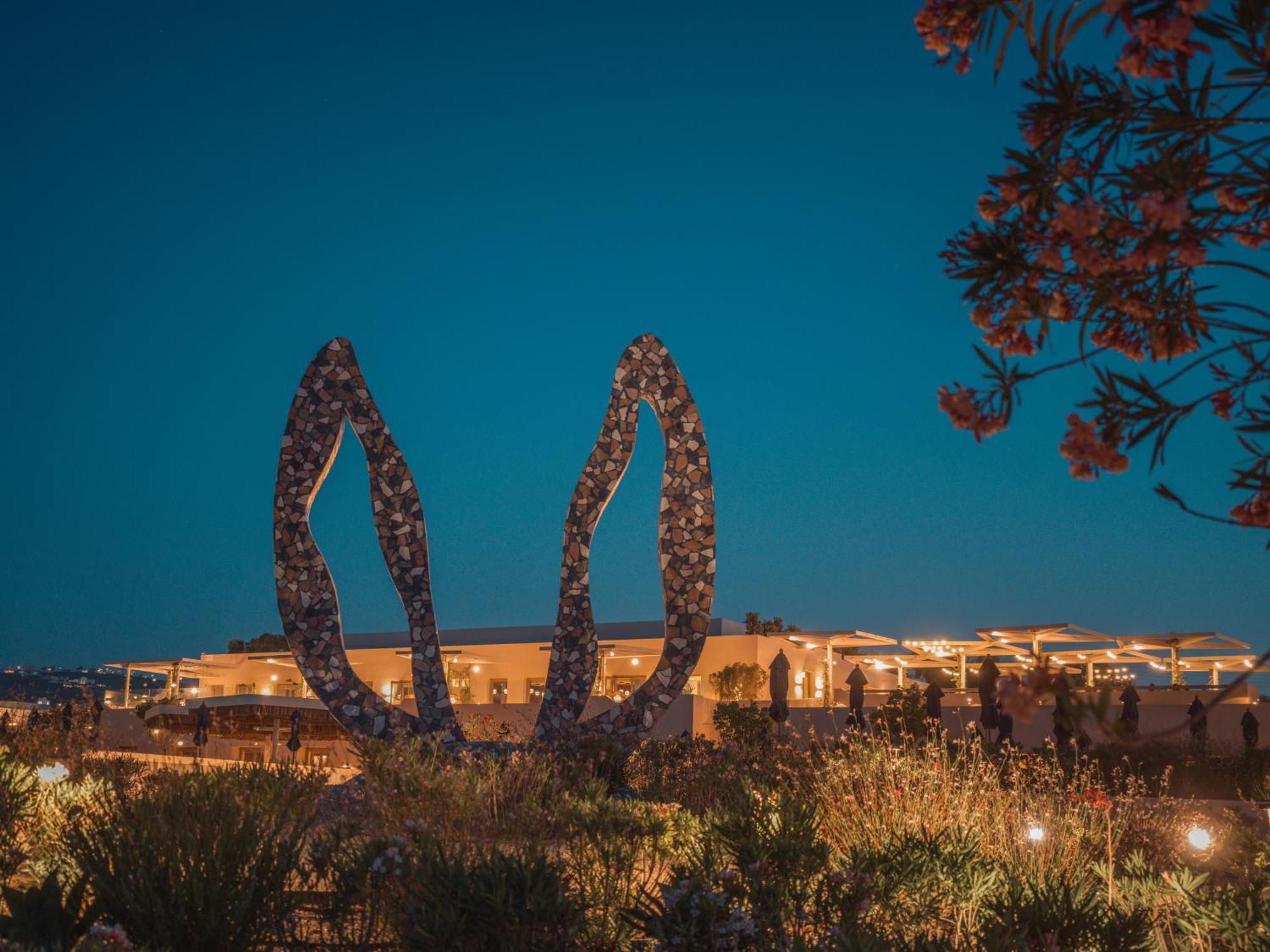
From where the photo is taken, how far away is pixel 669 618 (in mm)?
14008

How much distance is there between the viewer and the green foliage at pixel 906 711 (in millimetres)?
19750

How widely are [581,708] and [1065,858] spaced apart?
743 centimetres

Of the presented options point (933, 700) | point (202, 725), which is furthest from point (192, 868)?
point (202, 725)

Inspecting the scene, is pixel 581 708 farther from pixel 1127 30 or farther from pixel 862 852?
pixel 1127 30

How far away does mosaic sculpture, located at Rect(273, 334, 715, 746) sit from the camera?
13.4 meters

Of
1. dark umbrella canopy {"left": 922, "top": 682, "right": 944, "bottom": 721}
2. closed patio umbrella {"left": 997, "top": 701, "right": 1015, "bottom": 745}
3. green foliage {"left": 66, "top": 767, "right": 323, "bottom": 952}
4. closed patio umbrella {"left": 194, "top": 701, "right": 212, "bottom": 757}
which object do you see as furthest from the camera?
closed patio umbrella {"left": 194, "top": 701, "right": 212, "bottom": 757}

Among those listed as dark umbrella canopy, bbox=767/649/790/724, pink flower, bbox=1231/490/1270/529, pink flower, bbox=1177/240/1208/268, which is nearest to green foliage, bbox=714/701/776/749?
dark umbrella canopy, bbox=767/649/790/724

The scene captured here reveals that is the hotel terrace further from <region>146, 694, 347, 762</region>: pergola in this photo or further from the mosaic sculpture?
the mosaic sculpture

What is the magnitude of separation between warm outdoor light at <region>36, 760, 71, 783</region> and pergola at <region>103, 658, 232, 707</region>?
24.4 m

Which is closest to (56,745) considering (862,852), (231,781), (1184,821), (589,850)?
(231,781)

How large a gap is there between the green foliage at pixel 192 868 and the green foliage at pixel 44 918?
125 millimetres

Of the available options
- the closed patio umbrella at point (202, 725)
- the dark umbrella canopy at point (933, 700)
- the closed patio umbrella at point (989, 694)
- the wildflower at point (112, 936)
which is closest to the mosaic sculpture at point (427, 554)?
the closed patio umbrella at point (989, 694)

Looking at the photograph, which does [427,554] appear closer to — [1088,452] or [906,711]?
[906,711]

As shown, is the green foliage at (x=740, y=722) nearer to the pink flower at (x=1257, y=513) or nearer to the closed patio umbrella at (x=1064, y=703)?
the pink flower at (x=1257, y=513)
